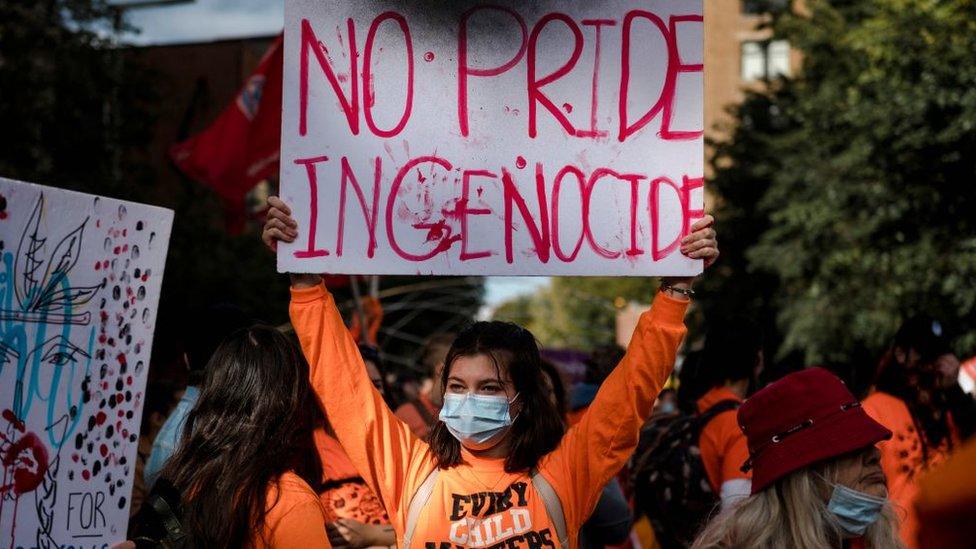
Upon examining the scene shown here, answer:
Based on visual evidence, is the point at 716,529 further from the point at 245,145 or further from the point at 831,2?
the point at 831,2

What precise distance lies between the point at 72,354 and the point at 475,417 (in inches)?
42.2

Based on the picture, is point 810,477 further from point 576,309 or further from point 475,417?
point 576,309

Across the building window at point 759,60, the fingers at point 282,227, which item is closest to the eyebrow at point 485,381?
the fingers at point 282,227

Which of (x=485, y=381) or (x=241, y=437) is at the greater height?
(x=485, y=381)

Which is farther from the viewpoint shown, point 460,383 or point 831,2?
point 831,2

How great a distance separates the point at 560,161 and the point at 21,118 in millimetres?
17575

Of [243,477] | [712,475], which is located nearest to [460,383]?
[243,477]

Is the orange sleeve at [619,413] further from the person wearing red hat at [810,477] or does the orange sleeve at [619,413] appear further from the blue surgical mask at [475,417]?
the person wearing red hat at [810,477]

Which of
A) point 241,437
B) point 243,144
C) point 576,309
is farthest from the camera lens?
point 576,309

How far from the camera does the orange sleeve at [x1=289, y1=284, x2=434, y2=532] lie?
3.23m

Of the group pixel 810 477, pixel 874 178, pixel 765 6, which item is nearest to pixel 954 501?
pixel 810 477

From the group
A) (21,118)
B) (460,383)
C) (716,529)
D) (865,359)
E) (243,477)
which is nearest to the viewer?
(716,529)

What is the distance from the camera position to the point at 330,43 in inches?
137

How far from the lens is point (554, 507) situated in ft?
10.4
